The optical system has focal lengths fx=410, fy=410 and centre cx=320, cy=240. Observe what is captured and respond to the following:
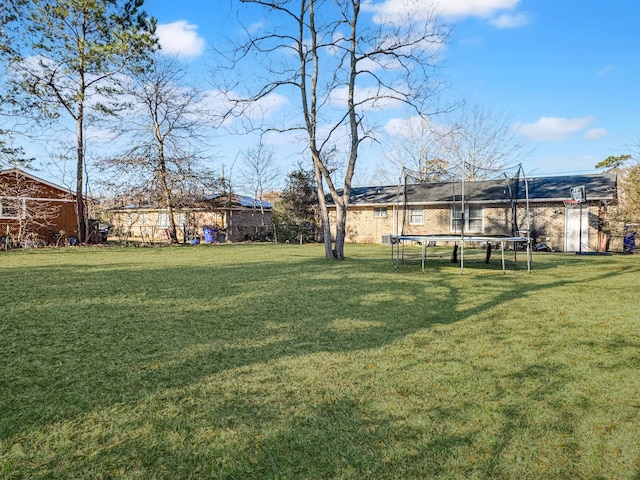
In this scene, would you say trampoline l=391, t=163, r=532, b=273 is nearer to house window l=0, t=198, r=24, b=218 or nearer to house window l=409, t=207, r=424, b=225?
house window l=409, t=207, r=424, b=225

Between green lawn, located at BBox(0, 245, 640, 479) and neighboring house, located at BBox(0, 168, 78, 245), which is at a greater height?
neighboring house, located at BBox(0, 168, 78, 245)

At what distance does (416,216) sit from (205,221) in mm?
12665

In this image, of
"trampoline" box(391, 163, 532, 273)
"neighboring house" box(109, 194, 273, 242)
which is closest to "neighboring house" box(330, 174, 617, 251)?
"trampoline" box(391, 163, 532, 273)

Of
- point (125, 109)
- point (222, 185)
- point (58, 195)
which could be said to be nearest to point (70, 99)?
point (125, 109)

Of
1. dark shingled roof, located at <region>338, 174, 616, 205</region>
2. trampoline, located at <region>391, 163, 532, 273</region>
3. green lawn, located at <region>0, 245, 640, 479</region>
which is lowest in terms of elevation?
green lawn, located at <region>0, 245, 640, 479</region>

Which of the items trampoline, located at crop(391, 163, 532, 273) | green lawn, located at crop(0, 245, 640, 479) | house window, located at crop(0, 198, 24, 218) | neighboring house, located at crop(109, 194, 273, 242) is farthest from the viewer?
neighboring house, located at crop(109, 194, 273, 242)

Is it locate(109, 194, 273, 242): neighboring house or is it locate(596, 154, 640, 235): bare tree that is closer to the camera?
locate(596, 154, 640, 235): bare tree

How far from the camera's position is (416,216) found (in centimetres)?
2238

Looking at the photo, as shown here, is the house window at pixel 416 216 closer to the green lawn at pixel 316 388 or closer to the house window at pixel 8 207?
the green lawn at pixel 316 388

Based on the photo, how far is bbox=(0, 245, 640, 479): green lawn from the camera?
6.53ft

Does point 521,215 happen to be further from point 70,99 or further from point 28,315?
point 70,99

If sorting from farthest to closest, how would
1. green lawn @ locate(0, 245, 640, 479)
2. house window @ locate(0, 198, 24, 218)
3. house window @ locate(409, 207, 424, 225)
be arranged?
house window @ locate(409, 207, 424, 225), house window @ locate(0, 198, 24, 218), green lawn @ locate(0, 245, 640, 479)

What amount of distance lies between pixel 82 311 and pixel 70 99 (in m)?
17.4

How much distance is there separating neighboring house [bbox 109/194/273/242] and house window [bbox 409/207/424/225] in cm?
831
